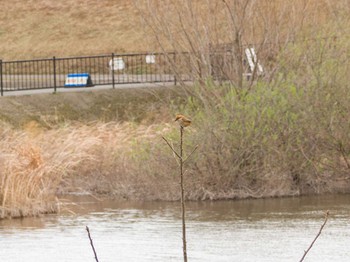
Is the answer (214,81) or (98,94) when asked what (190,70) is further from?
(98,94)

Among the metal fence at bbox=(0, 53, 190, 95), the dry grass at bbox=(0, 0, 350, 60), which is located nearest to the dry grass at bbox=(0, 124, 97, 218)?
the metal fence at bbox=(0, 53, 190, 95)

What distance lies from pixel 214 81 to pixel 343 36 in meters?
2.69

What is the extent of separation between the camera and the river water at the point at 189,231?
643 inches

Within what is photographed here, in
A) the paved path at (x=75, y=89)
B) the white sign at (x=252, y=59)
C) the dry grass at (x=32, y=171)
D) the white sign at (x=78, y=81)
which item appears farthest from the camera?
the white sign at (x=78, y=81)

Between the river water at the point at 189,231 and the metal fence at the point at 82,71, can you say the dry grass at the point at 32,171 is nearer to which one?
the river water at the point at 189,231

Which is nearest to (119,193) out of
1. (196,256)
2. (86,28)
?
(196,256)

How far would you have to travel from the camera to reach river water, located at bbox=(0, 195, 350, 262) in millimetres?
16344

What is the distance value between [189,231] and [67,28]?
34455mm

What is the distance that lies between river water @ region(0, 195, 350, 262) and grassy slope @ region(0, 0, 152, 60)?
989 inches

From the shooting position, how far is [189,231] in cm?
1853

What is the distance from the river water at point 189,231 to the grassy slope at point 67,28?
2511cm

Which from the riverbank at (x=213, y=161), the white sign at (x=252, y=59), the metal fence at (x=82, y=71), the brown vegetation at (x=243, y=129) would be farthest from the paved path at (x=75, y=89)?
the riverbank at (x=213, y=161)

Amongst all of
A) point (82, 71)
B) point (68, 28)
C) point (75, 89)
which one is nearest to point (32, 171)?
point (75, 89)

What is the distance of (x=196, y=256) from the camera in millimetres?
16125
